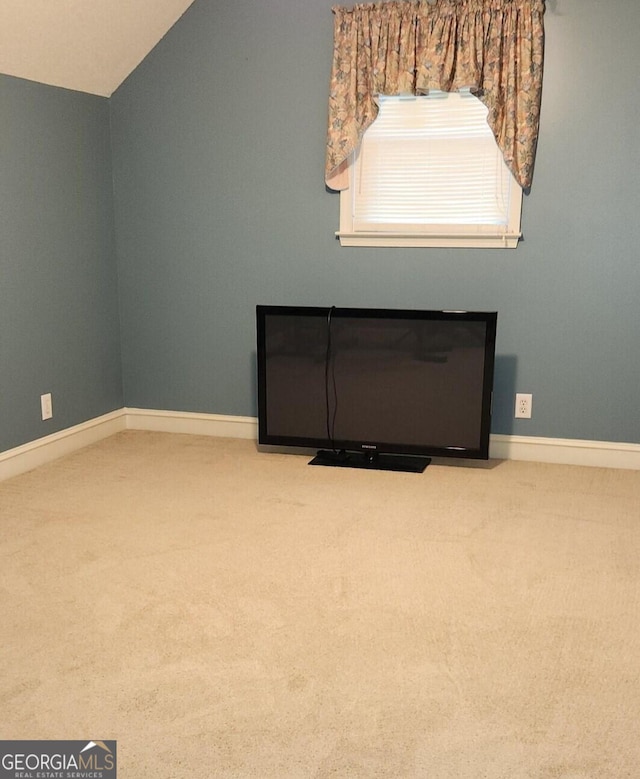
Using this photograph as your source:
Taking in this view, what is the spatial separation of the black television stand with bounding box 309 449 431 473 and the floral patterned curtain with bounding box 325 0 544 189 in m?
1.44

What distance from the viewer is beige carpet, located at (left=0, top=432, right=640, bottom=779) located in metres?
1.86

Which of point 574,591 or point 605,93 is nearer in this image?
point 574,591

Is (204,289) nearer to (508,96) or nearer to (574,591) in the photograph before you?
(508,96)

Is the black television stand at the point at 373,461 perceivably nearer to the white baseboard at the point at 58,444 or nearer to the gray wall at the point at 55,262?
the white baseboard at the point at 58,444

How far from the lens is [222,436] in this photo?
449cm

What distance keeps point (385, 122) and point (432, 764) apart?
3039mm

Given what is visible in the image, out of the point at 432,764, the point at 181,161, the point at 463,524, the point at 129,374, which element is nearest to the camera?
the point at 432,764

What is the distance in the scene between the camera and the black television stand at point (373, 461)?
387cm

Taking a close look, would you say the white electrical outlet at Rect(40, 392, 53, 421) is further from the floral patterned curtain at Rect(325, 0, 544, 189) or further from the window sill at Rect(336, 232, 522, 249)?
the floral patterned curtain at Rect(325, 0, 544, 189)

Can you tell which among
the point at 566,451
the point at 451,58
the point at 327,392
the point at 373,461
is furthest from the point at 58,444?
the point at 451,58

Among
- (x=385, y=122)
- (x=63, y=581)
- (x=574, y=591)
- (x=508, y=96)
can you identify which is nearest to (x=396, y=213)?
(x=385, y=122)

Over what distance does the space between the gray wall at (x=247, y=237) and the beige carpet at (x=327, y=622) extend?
2.04 feet

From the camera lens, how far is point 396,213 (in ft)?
13.1

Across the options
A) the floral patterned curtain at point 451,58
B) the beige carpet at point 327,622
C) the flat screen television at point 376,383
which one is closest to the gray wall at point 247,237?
the floral patterned curtain at point 451,58
